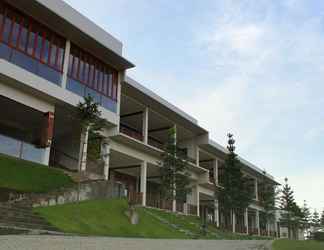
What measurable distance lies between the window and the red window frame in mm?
1126

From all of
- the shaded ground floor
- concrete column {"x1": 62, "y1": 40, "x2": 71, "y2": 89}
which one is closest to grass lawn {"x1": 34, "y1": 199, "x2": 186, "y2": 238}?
the shaded ground floor

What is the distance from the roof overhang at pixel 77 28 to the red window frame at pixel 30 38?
0.34 meters

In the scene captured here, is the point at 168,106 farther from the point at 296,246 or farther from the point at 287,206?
the point at 287,206

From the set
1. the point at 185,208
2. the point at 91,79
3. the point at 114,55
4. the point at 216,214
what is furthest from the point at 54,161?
the point at 216,214

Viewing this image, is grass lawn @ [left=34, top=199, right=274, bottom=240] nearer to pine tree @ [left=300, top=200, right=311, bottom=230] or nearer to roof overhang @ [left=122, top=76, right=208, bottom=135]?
roof overhang @ [left=122, top=76, right=208, bottom=135]

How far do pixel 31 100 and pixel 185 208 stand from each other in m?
22.4

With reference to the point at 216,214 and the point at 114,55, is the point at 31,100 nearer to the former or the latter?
the point at 114,55

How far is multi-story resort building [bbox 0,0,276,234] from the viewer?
22.1m

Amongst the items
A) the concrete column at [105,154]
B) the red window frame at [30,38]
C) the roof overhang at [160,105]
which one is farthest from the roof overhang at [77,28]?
the concrete column at [105,154]

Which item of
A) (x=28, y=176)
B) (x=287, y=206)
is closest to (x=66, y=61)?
(x=28, y=176)

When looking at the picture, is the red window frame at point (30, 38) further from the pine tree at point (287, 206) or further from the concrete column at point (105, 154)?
the pine tree at point (287, 206)

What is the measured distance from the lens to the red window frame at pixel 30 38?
21828 millimetres

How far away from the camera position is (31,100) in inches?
910

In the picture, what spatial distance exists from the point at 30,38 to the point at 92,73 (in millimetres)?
5314
